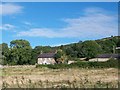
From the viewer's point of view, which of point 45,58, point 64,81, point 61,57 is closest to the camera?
point 64,81

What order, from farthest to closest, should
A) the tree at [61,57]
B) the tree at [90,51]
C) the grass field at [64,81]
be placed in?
the tree at [90,51] < the tree at [61,57] < the grass field at [64,81]

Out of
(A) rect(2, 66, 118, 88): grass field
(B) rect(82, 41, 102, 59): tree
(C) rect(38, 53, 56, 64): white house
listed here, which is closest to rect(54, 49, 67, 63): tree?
(C) rect(38, 53, 56, 64): white house

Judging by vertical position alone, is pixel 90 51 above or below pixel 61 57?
above

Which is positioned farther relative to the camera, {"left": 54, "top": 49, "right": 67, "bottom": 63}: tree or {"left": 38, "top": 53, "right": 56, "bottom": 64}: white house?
{"left": 38, "top": 53, "right": 56, "bottom": 64}: white house

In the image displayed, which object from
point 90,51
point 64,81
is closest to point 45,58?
point 90,51

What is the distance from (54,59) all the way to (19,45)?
32266mm

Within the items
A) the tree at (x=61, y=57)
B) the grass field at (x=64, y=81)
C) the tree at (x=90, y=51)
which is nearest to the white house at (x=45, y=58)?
the tree at (x=61, y=57)

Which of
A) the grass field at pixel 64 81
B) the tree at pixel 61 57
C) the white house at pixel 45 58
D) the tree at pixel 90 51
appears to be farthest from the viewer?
the white house at pixel 45 58

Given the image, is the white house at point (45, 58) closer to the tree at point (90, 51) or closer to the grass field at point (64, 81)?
the tree at point (90, 51)

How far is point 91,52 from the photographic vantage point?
11019cm

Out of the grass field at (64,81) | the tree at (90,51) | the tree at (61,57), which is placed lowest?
the grass field at (64,81)

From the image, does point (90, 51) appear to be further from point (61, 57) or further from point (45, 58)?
point (45, 58)

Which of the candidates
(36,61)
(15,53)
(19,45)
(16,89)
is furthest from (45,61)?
(16,89)

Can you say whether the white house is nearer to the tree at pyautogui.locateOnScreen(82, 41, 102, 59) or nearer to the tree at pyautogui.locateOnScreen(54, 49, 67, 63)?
the tree at pyautogui.locateOnScreen(54, 49, 67, 63)
